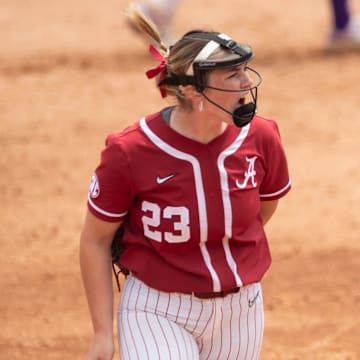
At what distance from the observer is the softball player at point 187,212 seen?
4.10 meters

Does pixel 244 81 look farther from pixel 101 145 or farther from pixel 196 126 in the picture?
pixel 101 145

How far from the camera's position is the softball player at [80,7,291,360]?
4.10 metres

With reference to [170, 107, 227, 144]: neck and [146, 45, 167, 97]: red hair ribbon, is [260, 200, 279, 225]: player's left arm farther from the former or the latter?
[146, 45, 167, 97]: red hair ribbon

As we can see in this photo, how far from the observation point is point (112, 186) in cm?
411

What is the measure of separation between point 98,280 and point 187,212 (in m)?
0.42

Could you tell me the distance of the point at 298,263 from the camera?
7117 mm

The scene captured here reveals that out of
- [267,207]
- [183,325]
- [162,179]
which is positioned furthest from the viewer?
[267,207]

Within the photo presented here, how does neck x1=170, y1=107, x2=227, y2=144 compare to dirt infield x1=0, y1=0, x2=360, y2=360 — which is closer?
neck x1=170, y1=107, x2=227, y2=144

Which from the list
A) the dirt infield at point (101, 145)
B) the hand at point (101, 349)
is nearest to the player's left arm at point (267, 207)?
the hand at point (101, 349)

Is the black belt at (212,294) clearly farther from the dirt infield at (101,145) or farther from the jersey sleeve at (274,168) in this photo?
the dirt infield at (101,145)

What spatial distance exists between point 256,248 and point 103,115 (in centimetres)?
605

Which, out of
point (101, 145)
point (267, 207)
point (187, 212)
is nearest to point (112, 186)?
point (187, 212)

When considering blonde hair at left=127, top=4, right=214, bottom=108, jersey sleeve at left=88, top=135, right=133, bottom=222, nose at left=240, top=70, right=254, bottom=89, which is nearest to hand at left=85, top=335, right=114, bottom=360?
jersey sleeve at left=88, top=135, right=133, bottom=222

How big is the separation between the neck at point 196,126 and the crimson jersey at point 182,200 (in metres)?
0.02
